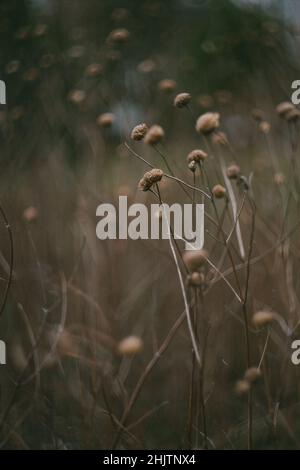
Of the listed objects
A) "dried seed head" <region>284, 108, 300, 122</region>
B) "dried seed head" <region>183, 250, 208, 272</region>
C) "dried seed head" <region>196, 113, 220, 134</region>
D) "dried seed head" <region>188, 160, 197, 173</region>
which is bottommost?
"dried seed head" <region>183, 250, 208, 272</region>

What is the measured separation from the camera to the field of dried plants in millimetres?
608

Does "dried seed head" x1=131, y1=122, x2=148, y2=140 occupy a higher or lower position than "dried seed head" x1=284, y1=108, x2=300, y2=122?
lower

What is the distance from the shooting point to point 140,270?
110 centimetres

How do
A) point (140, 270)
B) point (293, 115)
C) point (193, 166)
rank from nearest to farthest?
1. point (193, 166)
2. point (293, 115)
3. point (140, 270)

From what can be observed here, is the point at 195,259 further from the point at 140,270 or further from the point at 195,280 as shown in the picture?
the point at 140,270

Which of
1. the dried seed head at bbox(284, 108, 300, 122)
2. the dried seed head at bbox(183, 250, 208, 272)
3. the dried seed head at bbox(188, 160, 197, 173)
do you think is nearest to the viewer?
the dried seed head at bbox(183, 250, 208, 272)

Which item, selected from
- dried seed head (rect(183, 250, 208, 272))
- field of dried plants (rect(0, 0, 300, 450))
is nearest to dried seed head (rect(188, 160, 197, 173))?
field of dried plants (rect(0, 0, 300, 450))

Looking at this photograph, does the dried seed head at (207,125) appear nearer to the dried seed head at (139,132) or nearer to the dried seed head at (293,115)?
the dried seed head at (139,132)

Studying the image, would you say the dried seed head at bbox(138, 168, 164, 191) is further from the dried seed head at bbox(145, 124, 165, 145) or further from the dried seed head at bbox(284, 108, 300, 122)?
the dried seed head at bbox(284, 108, 300, 122)

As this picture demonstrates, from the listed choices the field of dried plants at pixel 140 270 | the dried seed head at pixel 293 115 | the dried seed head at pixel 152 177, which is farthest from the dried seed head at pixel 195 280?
the dried seed head at pixel 293 115

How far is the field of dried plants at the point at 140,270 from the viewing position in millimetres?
608

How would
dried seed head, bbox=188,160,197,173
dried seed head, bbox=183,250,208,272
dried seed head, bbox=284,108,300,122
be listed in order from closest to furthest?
dried seed head, bbox=183,250,208,272
dried seed head, bbox=188,160,197,173
dried seed head, bbox=284,108,300,122

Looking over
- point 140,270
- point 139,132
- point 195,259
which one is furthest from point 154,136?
point 140,270

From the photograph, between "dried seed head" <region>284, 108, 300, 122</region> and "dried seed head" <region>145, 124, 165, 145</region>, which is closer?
"dried seed head" <region>145, 124, 165, 145</region>
